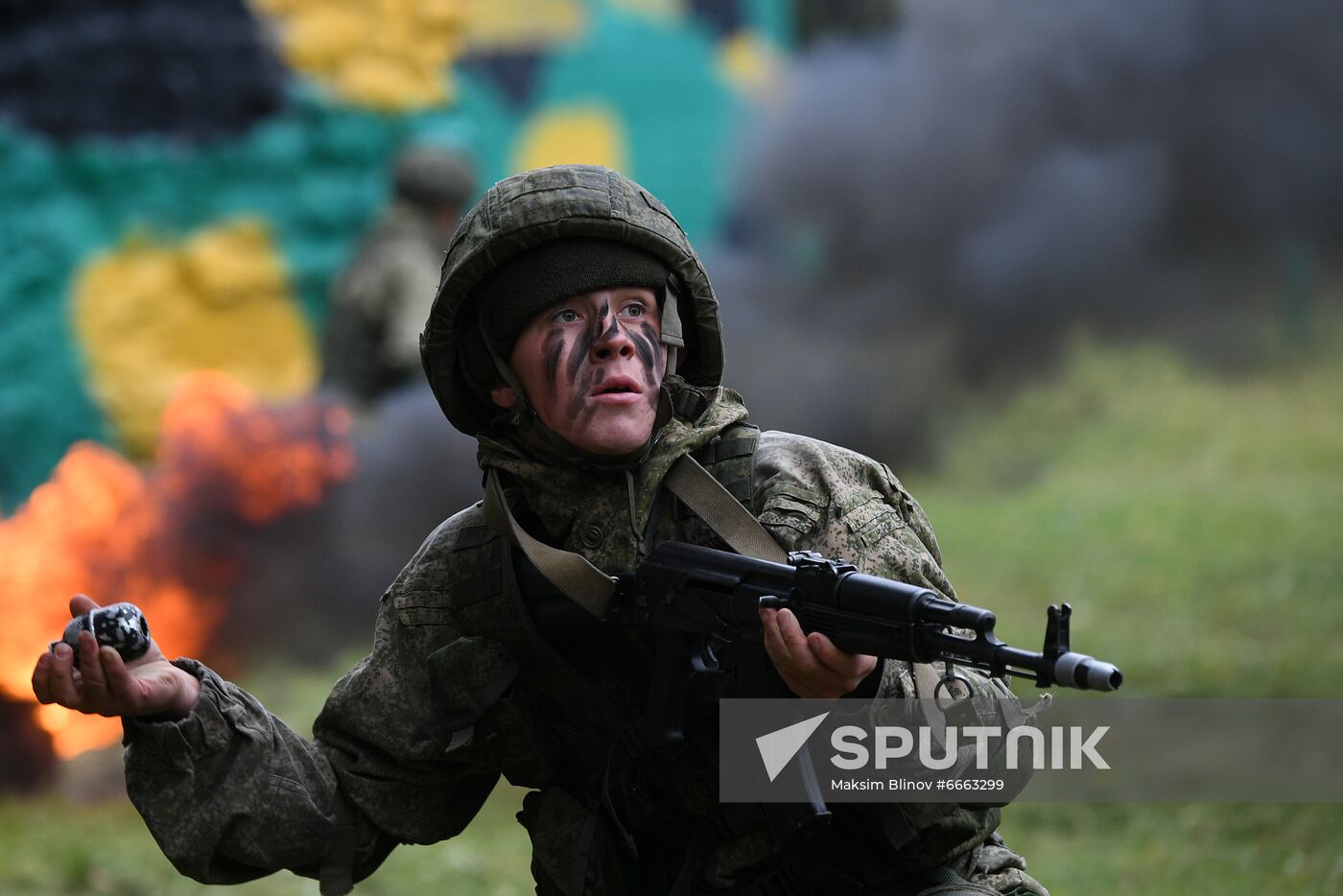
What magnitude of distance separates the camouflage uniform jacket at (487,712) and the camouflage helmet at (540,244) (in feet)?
0.56

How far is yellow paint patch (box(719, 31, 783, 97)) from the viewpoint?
10672 millimetres

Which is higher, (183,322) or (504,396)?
(183,322)

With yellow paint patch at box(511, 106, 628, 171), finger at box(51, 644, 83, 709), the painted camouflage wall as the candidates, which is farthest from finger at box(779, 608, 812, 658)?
yellow paint patch at box(511, 106, 628, 171)

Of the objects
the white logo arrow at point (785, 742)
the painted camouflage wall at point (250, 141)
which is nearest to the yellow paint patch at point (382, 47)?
the painted camouflage wall at point (250, 141)

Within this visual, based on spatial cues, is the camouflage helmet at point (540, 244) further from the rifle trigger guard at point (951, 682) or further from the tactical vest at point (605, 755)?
the rifle trigger guard at point (951, 682)

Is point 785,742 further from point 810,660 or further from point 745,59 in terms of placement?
point 745,59

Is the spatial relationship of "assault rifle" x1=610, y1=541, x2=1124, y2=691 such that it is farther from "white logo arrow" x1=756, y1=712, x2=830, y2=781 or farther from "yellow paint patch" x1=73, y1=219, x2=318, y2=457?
"yellow paint patch" x1=73, y1=219, x2=318, y2=457

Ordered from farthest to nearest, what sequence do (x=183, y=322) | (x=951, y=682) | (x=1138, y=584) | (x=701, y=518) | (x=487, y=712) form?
(x=183, y=322) < (x=1138, y=584) < (x=487, y=712) < (x=701, y=518) < (x=951, y=682)

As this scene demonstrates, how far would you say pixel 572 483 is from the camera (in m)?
3.41

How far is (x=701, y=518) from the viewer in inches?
129

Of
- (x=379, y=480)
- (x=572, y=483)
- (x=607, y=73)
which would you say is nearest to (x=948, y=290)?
(x=607, y=73)

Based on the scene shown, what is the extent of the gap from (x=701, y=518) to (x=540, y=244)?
25.7 inches

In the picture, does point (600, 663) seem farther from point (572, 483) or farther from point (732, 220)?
point (732, 220)

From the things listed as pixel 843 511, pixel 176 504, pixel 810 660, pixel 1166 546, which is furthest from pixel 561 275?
pixel 176 504
